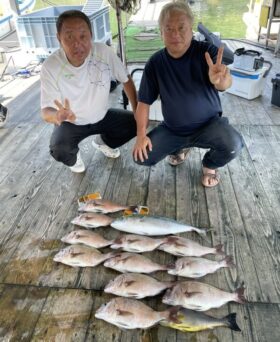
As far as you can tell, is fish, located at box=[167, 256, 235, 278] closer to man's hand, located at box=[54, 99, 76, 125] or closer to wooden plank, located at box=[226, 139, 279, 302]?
wooden plank, located at box=[226, 139, 279, 302]

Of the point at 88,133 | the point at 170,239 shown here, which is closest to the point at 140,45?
the point at 88,133

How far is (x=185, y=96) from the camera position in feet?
6.47

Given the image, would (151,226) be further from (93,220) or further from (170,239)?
(93,220)

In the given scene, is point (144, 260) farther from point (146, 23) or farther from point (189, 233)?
point (146, 23)

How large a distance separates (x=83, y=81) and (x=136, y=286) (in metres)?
1.47

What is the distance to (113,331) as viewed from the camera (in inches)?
51.9

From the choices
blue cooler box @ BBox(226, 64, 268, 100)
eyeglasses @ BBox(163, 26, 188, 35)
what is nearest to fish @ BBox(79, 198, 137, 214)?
eyeglasses @ BBox(163, 26, 188, 35)

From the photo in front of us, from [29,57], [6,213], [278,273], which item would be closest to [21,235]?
[6,213]

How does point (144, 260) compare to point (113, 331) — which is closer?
point (113, 331)

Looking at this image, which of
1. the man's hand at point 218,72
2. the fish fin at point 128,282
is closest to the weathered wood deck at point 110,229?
the fish fin at point 128,282

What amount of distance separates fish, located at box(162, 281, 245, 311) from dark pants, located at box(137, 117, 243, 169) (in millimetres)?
959

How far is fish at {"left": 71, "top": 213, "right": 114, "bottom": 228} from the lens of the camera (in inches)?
73.0

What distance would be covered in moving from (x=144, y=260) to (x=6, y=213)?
1.11 metres

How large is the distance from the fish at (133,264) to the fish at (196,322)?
10.4 inches
